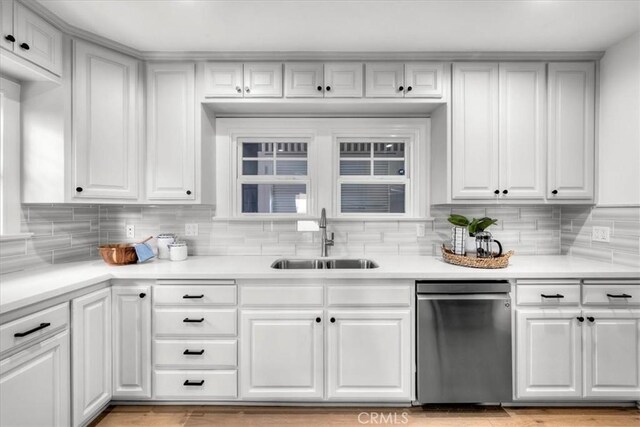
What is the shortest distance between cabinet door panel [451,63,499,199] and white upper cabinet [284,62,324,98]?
1014 mm

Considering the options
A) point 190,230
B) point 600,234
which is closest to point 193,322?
point 190,230

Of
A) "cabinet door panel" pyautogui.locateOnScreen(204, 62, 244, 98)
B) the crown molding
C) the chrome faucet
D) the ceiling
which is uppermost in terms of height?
the ceiling

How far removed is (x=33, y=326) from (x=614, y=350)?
10.8 feet

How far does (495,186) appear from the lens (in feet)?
7.70

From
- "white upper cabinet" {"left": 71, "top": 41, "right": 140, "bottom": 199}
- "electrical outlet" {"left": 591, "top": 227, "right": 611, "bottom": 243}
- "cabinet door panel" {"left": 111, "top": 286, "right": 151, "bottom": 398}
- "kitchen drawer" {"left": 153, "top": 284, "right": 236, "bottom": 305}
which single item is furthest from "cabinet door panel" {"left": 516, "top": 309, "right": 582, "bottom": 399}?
"white upper cabinet" {"left": 71, "top": 41, "right": 140, "bottom": 199}

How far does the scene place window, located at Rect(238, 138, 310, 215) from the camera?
9.02 ft

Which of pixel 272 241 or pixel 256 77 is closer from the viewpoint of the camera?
pixel 256 77

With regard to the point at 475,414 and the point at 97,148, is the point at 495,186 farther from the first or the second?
the point at 97,148

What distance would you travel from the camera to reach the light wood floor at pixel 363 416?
193cm

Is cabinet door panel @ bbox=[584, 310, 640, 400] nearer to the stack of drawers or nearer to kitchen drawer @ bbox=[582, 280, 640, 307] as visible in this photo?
kitchen drawer @ bbox=[582, 280, 640, 307]

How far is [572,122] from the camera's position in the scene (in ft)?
7.69

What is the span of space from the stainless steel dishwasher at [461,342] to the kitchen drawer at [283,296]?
674 mm

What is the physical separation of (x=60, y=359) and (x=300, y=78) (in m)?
2.25

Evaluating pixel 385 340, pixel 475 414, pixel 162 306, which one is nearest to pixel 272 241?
pixel 162 306
